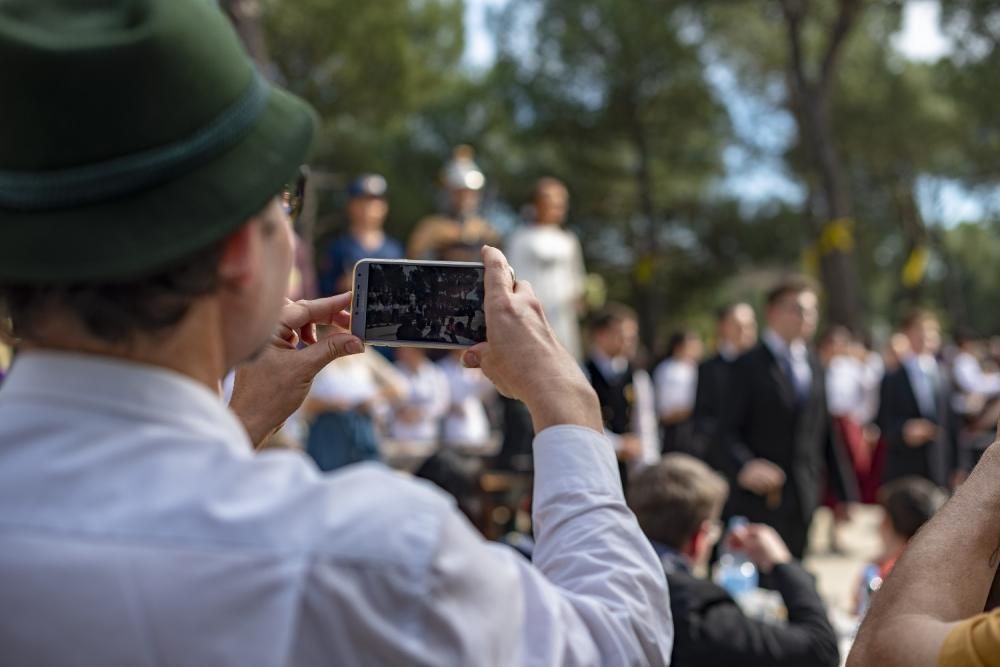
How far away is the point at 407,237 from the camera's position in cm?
2988

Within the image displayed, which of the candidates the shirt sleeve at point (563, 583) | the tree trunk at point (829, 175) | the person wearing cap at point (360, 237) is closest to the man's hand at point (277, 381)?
the shirt sleeve at point (563, 583)

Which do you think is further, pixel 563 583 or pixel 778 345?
pixel 778 345

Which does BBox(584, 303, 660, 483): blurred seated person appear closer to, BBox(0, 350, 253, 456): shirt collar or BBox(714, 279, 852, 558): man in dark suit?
BBox(714, 279, 852, 558): man in dark suit

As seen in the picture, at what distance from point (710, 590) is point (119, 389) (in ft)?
7.04

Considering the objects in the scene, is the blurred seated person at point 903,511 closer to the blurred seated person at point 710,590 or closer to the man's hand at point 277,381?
the blurred seated person at point 710,590

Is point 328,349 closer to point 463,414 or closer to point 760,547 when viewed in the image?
point 760,547

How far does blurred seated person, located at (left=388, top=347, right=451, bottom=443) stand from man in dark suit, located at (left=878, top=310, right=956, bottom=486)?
14.4 feet

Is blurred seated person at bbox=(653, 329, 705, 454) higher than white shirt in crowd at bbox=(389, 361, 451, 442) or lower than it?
lower

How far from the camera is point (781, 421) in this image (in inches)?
251

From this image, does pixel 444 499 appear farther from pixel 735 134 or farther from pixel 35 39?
pixel 735 134

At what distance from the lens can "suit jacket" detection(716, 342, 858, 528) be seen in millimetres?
6344

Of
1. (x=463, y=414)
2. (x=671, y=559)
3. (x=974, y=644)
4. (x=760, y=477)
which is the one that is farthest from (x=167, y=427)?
(x=463, y=414)

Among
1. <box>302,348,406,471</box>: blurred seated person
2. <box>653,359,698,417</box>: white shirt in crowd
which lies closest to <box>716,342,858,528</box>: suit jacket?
<box>302,348,406,471</box>: blurred seated person

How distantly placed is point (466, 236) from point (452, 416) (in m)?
1.72
